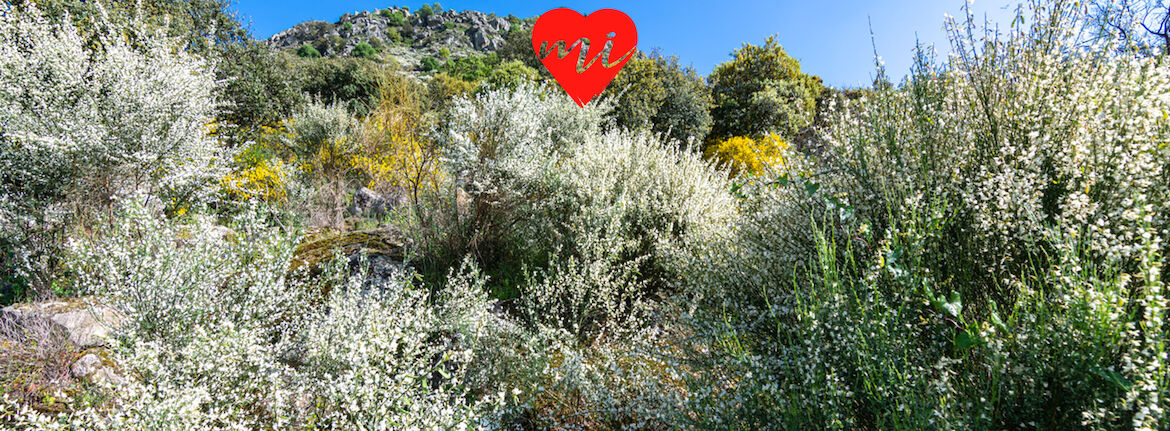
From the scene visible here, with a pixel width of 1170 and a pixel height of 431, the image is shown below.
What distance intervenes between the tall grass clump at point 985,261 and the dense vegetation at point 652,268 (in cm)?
2

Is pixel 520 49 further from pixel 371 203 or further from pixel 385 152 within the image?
pixel 371 203

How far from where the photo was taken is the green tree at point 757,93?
1422 centimetres

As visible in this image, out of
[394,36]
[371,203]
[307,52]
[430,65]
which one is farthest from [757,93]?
[394,36]

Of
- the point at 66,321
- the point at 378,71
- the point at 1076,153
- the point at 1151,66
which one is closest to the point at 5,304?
the point at 66,321

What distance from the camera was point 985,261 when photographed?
1705mm

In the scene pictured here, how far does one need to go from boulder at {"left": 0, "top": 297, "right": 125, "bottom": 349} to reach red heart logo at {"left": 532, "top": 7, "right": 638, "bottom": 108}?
4.97 m

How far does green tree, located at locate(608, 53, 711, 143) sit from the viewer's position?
1194 centimetres

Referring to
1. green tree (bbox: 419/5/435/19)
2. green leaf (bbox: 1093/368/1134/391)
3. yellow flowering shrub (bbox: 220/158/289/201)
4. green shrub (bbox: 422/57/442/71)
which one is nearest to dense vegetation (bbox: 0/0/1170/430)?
green leaf (bbox: 1093/368/1134/391)

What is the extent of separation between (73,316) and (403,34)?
56.1 m

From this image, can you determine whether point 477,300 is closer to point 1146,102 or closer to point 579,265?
point 579,265

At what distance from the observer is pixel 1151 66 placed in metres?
1.57

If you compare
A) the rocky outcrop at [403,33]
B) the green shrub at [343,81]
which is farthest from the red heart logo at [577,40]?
the rocky outcrop at [403,33]

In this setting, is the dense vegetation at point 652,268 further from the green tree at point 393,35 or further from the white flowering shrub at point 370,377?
the green tree at point 393,35

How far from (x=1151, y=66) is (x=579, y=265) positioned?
10.1 feet
